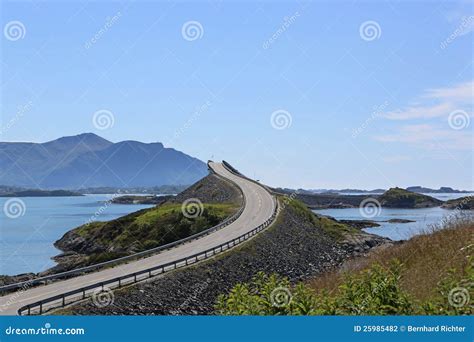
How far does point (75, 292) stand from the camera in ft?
105

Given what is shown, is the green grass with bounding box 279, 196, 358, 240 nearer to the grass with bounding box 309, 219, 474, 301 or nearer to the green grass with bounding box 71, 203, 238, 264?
the green grass with bounding box 71, 203, 238, 264

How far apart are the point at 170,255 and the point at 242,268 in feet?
21.9

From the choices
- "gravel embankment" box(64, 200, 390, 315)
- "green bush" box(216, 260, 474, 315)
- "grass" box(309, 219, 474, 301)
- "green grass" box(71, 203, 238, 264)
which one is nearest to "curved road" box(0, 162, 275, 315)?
"gravel embankment" box(64, 200, 390, 315)

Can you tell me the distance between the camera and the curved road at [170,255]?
110 feet

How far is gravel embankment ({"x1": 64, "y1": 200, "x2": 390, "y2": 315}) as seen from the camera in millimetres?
35625

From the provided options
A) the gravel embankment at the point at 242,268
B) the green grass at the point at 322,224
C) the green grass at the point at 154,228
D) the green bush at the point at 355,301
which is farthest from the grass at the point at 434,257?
the green grass at the point at 322,224

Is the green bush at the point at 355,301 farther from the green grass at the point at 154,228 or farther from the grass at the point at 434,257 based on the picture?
the green grass at the point at 154,228

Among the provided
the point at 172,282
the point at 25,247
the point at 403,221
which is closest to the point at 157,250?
the point at 172,282

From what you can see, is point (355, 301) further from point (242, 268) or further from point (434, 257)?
point (242, 268)

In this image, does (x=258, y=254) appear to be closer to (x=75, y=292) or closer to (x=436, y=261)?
(x=75, y=292)

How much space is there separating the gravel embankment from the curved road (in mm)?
3133

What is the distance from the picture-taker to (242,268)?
5297cm

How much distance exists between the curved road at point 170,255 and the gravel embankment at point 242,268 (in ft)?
10.3

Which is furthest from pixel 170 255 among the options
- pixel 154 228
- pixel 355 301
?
pixel 355 301
